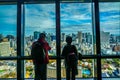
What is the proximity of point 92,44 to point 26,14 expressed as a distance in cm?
205

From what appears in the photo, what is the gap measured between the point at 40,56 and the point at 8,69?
1519 mm

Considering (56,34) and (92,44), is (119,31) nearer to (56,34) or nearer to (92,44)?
(92,44)

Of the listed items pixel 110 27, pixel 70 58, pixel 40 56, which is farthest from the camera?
pixel 110 27

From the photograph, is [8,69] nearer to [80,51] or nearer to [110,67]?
[80,51]

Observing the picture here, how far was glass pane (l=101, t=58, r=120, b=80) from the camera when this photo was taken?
7.20m

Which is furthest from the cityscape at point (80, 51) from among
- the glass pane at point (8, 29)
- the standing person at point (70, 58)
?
the standing person at point (70, 58)

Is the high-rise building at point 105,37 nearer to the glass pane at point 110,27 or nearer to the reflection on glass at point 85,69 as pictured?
the glass pane at point 110,27

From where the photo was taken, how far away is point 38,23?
7.42 metres

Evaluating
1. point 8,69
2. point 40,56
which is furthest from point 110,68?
point 8,69

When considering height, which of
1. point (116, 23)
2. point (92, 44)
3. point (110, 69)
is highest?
point (116, 23)

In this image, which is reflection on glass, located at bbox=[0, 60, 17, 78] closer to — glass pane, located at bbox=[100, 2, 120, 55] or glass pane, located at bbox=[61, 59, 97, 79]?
glass pane, located at bbox=[61, 59, 97, 79]

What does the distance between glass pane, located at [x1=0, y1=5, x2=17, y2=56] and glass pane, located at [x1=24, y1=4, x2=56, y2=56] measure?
1.11 ft

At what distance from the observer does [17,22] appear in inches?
287

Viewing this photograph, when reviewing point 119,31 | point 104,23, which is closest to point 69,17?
point 104,23
